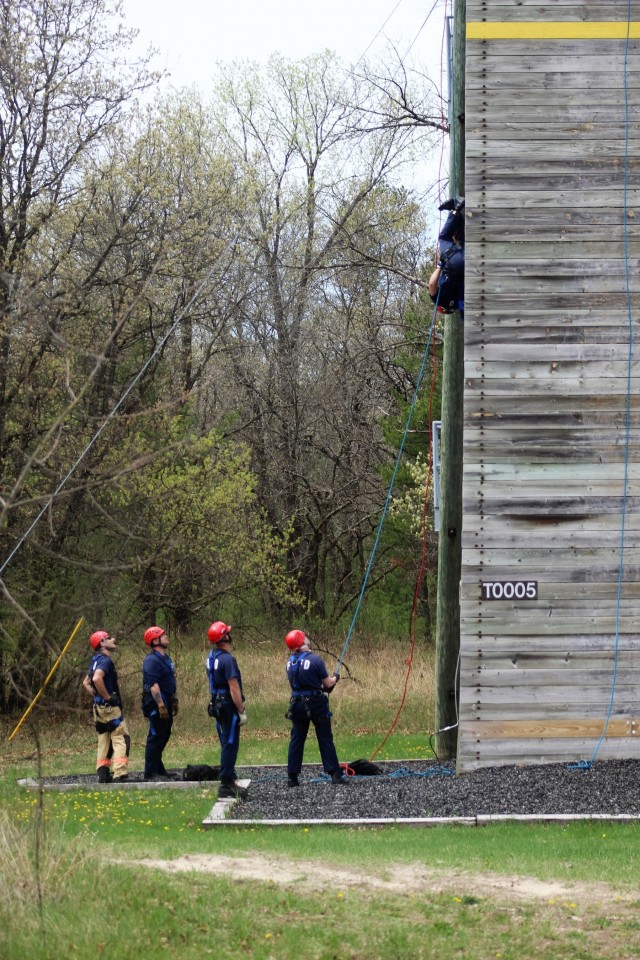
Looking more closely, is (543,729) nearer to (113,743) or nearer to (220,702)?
(220,702)

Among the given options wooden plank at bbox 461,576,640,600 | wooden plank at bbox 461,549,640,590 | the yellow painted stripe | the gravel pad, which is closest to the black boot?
the gravel pad

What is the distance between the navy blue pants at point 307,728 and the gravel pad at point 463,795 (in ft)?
0.79

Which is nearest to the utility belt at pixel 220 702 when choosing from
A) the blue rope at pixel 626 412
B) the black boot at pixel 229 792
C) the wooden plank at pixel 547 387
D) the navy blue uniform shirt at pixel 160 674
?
the black boot at pixel 229 792

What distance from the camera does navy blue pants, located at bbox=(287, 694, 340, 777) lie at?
13.9 meters

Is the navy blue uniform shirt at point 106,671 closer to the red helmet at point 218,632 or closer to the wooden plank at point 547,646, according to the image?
the red helmet at point 218,632

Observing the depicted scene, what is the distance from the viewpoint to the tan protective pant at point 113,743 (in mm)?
15515

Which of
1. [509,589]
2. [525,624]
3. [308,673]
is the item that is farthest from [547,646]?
[308,673]

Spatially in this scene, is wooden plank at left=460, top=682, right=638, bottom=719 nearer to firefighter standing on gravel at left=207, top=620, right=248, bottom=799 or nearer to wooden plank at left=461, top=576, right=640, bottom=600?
wooden plank at left=461, top=576, right=640, bottom=600

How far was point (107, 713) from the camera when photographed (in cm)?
1561

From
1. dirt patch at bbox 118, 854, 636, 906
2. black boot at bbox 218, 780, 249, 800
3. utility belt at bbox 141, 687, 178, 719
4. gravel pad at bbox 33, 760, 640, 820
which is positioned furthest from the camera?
utility belt at bbox 141, 687, 178, 719

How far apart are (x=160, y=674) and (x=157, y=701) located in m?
0.37

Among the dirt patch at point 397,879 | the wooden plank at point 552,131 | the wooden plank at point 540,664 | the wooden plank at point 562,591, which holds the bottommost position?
the dirt patch at point 397,879

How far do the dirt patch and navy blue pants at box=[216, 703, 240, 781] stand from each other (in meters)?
3.67

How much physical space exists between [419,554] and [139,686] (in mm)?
10205
